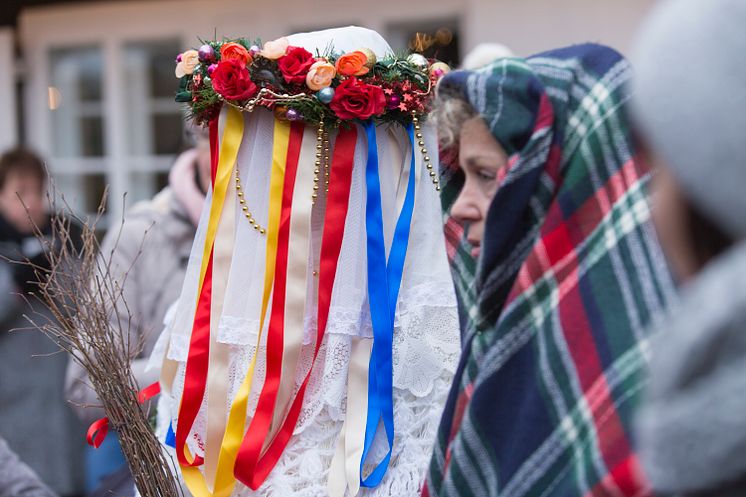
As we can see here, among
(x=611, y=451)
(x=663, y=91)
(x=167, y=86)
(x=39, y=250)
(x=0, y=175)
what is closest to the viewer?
(x=663, y=91)

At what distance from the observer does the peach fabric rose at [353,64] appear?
6.34 ft

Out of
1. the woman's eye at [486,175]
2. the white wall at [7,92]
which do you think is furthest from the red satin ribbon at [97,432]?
the white wall at [7,92]

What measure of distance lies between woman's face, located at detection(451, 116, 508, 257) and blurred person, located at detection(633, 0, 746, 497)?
0.65 m

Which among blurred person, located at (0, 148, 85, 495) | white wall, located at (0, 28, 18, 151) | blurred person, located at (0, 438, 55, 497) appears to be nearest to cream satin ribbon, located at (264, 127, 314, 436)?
blurred person, located at (0, 438, 55, 497)

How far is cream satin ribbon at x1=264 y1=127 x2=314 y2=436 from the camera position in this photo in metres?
1.96

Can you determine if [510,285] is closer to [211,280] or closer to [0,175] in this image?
[211,280]

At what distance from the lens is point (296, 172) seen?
2.00 meters

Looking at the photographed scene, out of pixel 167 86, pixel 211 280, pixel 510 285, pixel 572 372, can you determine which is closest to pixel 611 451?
pixel 572 372

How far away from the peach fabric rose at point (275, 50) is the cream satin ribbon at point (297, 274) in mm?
164

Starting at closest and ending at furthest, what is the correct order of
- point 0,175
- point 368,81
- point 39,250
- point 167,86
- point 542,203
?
point 542,203 < point 368,81 < point 39,250 < point 0,175 < point 167,86

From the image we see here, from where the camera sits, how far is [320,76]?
6.25 ft

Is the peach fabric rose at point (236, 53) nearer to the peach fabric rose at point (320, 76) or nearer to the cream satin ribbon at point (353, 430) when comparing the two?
the peach fabric rose at point (320, 76)

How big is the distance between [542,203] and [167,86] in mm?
4714

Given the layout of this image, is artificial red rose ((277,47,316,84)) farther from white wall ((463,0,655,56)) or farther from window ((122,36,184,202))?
window ((122,36,184,202))
